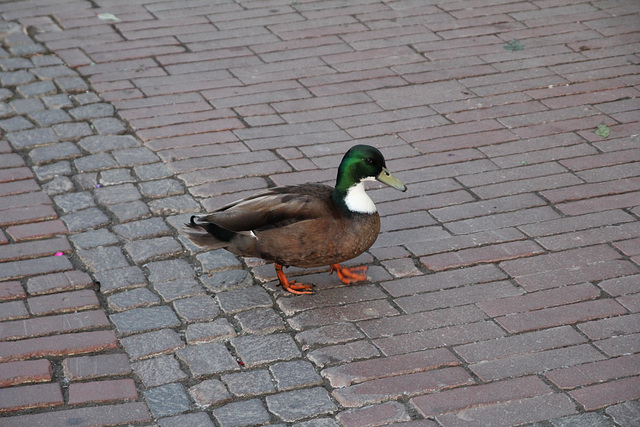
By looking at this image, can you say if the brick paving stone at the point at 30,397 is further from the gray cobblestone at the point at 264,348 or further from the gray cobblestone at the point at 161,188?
the gray cobblestone at the point at 161,188

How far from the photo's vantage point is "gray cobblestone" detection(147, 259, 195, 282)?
3.61 m

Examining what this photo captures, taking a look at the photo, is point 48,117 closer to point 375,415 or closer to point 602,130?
point 375,415

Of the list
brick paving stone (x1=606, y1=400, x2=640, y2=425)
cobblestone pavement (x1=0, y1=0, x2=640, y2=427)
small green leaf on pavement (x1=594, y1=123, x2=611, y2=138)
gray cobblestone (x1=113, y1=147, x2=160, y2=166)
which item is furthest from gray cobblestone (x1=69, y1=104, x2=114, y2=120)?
brick paving stone (x1=606, y1=400, x2=640, y2=425)

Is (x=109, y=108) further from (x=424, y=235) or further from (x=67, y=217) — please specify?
(x=424, y=235)

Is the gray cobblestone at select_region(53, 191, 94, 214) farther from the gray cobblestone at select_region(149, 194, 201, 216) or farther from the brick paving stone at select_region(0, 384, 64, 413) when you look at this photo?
the brick paving stone at select_region(0, 384, 64, 413)

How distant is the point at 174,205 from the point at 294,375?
1336 mm

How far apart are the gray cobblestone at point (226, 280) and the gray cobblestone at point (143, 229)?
0.39 m

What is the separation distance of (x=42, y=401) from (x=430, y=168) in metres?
2.32

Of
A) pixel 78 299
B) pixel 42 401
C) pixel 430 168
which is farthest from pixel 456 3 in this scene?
pixel 42 401

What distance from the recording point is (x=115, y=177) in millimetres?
4277

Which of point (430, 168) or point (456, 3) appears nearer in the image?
point (430, 168)

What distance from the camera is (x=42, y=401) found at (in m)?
2.93

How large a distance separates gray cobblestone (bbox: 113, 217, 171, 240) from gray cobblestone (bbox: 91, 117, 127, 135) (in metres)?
0.91

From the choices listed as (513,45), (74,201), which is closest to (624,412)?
(74,201)
